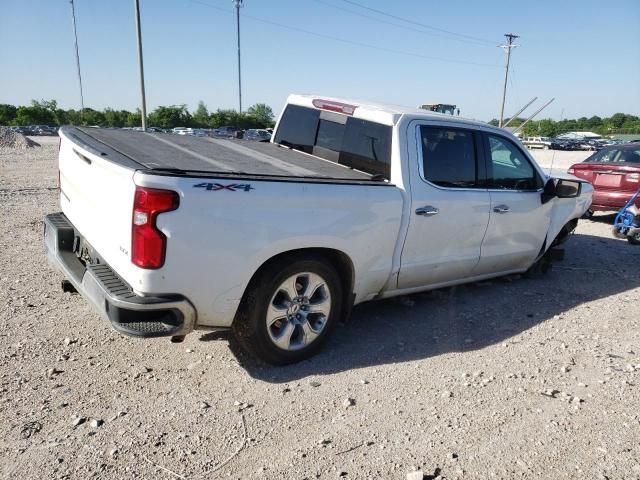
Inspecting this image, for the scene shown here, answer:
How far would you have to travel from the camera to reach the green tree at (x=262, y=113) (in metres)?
75.9

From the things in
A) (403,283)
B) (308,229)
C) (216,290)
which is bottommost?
(403,283)

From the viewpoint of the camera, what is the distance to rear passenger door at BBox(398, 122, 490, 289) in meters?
4.08

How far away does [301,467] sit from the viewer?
2.63m

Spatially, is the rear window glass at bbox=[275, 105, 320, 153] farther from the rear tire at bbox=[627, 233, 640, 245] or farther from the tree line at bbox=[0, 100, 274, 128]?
the tree line at bbox=[0, 100, 274, 128]

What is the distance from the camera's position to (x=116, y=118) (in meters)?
68.9

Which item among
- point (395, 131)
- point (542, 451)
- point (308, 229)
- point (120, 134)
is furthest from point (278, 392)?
point (120, 134)

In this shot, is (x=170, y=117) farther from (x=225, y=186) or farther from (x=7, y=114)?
(x=225, y=186)

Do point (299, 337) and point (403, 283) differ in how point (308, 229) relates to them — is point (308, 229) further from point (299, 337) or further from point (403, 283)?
point (403, 283)

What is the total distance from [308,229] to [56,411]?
186 centimetres

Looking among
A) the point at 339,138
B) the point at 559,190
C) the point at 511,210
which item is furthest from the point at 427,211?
the point at 559,190

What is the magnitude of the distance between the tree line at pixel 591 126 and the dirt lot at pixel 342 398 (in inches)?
3360

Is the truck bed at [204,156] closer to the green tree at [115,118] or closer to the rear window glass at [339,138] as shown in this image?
the rear window glass at [339,138]

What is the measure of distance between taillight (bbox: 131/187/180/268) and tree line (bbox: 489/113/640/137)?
286 ft

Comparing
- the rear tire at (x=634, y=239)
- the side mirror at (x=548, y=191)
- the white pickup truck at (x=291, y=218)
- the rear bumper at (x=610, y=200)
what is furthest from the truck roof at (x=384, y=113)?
the rear bumper at (x=610, y=200)
